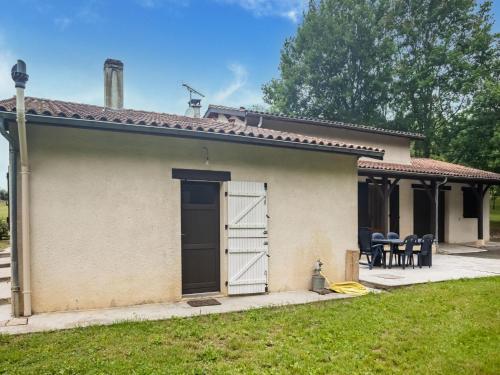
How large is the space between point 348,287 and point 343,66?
23136mm

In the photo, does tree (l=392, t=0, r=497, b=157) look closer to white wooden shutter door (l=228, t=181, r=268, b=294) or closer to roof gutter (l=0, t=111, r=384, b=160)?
roof gutter (l=0, t=111, r=384, b=160)

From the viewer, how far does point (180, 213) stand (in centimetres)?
662

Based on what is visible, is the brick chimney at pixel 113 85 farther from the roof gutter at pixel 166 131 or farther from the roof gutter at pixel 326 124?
the roof gutter at pixel 326 124

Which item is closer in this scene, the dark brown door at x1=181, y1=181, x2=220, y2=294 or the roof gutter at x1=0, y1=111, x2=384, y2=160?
the roof gutter at x1=0, y1=111, x2=384, y2=160

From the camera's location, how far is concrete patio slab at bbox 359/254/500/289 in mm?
8123

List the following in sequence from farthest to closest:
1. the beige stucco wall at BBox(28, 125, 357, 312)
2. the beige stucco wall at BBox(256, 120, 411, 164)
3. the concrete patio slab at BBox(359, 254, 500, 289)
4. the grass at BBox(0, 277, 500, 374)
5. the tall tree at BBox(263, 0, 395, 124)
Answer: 1. the tall tree at BBox(263, 0, 395, 124)
2. the beige stucco wall at BBox(256, 120, 411, 164)
3. the concrete patio slab at BBox(359, 254, 500, 289)
4. the beige stucco wall at BBox(28, 125, 357, 312)
5. the grass at BBox(0, 277, 500, 374)

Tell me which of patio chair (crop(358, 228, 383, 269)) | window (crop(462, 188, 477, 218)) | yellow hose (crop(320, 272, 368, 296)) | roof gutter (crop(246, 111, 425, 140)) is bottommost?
yellow hose (crop(320, 272, 368, 296))

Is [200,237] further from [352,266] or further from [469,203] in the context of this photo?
[469,203]

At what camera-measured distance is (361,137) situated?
15.4m

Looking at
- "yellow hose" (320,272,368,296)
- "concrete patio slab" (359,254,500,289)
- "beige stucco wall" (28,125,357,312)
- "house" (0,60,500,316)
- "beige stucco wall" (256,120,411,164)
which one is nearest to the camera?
"house" (0,60,500,316)

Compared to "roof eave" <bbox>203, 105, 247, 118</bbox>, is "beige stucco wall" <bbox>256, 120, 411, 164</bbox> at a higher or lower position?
lower

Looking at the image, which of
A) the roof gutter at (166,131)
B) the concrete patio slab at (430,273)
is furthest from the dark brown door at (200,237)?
the concrete patio slab at (430,273)

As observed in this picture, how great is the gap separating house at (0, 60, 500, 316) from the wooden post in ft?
0.46

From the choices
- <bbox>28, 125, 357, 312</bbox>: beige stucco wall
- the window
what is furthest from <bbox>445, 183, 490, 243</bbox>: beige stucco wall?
<bbox>28, 125, 357, 312</bbox>: beige stucco wall
